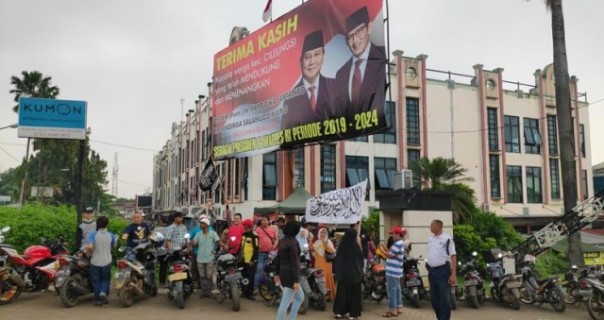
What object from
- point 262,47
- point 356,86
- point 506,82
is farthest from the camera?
point 506,82

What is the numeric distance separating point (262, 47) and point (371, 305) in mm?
10093

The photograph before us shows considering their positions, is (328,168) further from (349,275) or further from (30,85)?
(30,85)

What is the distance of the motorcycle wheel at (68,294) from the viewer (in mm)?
8844

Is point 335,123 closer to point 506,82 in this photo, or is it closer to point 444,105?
point 444,105

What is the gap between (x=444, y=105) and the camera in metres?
30.2

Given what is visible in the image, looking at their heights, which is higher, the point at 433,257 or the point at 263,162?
the point at 263,162

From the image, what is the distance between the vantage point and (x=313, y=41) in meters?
14.9

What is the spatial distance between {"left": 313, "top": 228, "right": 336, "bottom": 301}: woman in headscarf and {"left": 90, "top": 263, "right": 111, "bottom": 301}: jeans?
381 cm

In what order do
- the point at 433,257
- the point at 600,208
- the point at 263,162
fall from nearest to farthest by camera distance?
the point at 433,257 < the point at 600,208 < the point at 263,162

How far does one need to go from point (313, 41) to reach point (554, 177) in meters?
24.9

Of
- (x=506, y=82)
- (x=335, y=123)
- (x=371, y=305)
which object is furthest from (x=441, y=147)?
(x=371, y=305)

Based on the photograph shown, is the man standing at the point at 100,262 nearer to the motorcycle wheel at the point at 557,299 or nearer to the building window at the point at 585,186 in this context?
the motorcycle wheel at the point at 557,299

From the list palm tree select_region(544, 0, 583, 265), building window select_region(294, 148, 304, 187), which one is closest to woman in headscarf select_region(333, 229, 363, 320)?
palm tree select_region(544, 0, 583, 265)

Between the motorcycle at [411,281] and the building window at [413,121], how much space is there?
19.8m
